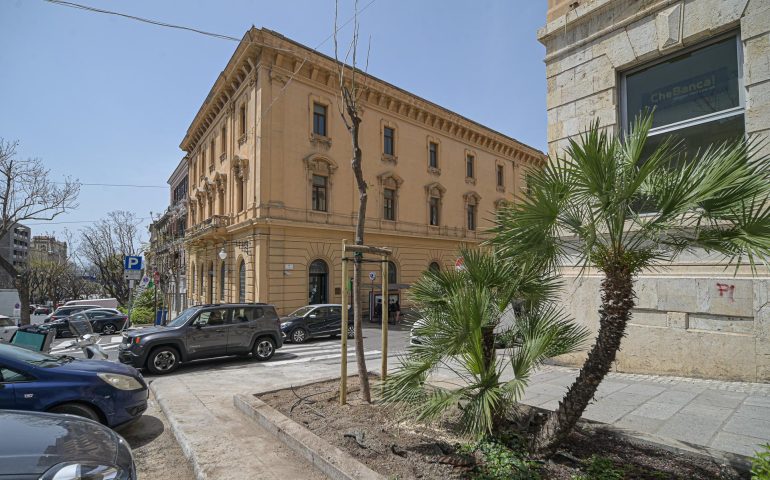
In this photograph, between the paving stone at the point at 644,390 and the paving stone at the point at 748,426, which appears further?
the paving stone at the point at 644,390

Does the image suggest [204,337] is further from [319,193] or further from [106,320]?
[106,320]

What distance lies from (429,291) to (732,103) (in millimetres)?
6535

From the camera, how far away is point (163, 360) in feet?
33.4

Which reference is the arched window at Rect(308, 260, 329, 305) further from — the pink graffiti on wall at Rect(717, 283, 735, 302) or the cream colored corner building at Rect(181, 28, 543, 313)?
the pink graffiti on wall at Rect(717, 283, 735, 302)

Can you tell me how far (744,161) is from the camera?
3.13 metres

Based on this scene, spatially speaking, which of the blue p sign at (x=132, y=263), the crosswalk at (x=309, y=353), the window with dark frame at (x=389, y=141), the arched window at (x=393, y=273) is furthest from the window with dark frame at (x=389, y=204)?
the blue p sign at (x=132, y=263)

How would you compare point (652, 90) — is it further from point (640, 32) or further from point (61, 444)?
point (61, 444)

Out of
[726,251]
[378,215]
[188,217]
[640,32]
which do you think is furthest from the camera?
[188,217]

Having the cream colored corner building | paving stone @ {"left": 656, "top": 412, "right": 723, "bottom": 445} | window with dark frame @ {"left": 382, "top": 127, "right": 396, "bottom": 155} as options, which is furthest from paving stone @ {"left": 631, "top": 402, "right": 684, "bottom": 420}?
window with dark frame @ {"left": 382, "top": 127, "right": 396, "bottom": 155}

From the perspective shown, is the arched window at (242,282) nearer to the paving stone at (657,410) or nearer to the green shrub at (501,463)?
the paving stone at (657,410)

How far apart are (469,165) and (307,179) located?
15423 millimetres

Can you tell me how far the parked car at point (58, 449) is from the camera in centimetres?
280

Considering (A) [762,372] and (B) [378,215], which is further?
(B) [378,215]

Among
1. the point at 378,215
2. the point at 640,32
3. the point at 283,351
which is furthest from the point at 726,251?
the point at 378,215
